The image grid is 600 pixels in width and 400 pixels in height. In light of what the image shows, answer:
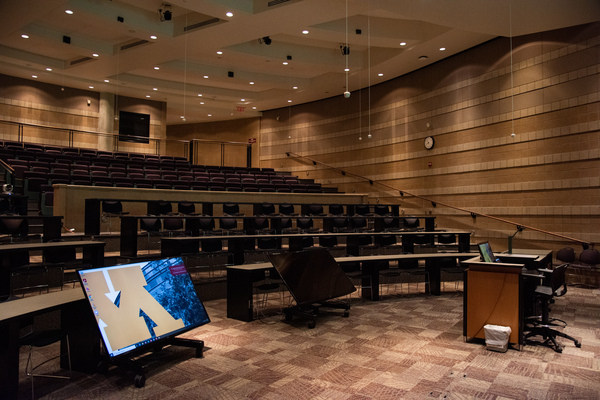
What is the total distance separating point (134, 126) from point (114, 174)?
601 centimetres

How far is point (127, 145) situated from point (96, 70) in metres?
3.16

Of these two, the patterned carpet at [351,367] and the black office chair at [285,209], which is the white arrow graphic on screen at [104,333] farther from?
the black office chair at [285,209]

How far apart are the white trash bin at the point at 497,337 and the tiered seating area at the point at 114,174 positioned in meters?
8.31

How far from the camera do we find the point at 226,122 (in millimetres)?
19562

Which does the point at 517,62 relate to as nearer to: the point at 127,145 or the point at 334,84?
the point at 334,84

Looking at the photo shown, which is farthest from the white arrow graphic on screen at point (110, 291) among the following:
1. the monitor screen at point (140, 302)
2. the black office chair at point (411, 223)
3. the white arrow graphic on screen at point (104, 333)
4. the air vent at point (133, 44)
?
the air vent at point (133, 44)

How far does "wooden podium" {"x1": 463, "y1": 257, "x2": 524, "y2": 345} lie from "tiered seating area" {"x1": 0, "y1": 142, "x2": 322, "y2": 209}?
26.1ft

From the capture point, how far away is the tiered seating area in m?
9.08

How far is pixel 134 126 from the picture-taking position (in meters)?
16.1

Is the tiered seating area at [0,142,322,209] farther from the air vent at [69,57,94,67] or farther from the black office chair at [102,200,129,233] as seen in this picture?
the air vent at [69,57,94,67]

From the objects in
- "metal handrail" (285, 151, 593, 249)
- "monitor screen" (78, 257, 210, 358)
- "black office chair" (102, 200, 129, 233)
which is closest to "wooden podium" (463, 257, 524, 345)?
"monitor screen" (78, 257, 210, 358)

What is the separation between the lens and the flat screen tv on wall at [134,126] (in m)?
15.8

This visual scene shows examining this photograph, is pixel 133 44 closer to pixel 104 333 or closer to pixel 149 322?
pixel 149 322

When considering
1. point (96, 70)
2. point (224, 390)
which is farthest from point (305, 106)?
point (224, 390)
